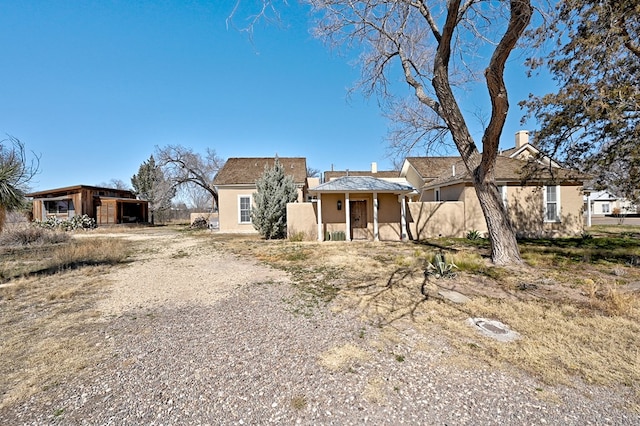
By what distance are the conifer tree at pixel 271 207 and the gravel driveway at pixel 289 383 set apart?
10481 mm

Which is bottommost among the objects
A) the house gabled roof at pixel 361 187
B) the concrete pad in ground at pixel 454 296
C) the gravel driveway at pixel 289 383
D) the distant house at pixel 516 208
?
the gravel driveway at pixel 289 383

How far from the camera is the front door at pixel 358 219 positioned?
1520 centimetres

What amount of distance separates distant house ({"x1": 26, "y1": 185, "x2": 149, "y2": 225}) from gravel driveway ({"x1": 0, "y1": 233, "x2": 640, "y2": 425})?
1013 inches

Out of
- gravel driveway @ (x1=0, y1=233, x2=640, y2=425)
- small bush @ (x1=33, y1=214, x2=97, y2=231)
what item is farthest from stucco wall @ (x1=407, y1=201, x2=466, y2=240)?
small bush @ (x1=33, y1=214, x2=97, y2=231)

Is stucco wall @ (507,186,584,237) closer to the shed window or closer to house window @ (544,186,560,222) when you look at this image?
house window @ (544,186,560,222)

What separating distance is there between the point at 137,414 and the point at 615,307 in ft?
20.6

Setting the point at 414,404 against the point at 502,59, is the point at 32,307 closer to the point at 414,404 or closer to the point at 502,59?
the point at 414,404

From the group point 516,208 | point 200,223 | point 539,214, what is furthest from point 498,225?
point 200,223

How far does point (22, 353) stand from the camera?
11.2 feet

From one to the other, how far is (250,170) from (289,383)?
18893mm

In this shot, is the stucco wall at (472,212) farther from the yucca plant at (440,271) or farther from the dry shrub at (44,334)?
the dry shrub at (44,334)

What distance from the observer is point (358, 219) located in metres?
15.4

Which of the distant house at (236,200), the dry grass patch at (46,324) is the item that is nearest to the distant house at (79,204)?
the distant house at (236,200)

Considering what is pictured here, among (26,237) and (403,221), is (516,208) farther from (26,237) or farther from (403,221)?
(26,237)
